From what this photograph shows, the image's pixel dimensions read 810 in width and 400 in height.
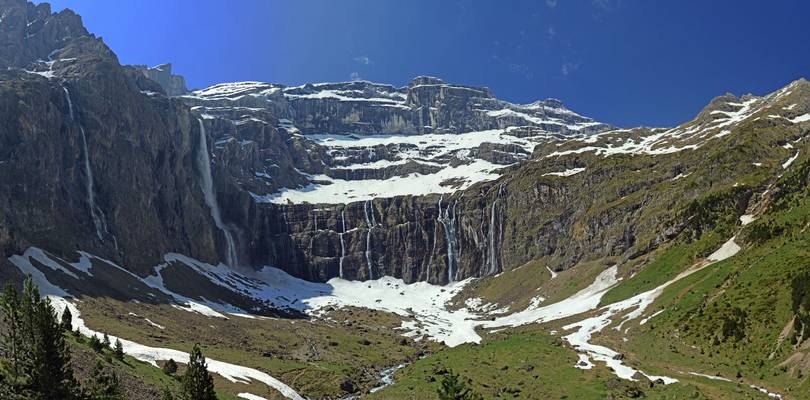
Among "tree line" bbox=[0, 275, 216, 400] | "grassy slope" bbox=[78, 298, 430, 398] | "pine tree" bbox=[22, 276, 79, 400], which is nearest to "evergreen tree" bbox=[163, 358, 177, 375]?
"grassy slope" bbox=[78, 298, 430, 398]

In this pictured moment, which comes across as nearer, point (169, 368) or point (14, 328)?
point (14, 328)

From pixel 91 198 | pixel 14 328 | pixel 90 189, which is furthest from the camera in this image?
pixel 90 189

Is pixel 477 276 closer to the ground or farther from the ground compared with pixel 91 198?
closer to the ground

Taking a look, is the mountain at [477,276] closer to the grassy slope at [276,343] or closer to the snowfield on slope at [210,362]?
the snowfield on slope at [210,362]

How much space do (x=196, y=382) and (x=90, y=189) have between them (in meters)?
130

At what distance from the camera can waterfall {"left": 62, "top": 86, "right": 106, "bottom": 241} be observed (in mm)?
144875

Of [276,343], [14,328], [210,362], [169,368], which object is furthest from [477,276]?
[14,328]

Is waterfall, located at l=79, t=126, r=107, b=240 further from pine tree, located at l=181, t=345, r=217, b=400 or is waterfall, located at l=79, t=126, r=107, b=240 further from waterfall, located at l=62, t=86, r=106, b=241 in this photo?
pine tree, located at l=181, t=345, r=217, b=400

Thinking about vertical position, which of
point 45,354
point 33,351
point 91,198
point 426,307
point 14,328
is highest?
point 91,198

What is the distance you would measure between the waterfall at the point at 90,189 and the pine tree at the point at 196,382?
115m

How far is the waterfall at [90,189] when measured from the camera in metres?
145

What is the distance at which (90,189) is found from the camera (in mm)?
151375

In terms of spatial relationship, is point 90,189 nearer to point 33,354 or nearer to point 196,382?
point 196,382

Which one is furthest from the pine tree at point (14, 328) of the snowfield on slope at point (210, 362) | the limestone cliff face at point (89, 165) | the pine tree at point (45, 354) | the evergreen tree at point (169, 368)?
the limestone cliff face at point (89, 165)
